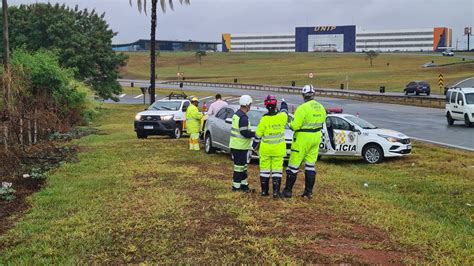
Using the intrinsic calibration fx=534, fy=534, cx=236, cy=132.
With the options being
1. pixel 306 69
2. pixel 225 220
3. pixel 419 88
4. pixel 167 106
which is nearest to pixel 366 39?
pixel 306 69

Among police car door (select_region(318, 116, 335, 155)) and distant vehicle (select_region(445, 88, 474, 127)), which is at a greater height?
distant vehicle (select_region(445, 88, 474, 127))

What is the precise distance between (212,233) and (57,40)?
36.8 metres

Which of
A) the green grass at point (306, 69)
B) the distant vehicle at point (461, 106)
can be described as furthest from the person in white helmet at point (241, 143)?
the green grass at point (306, 69)

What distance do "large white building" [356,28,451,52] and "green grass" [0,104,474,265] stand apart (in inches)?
7068

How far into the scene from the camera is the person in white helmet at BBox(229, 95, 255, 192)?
9039mm

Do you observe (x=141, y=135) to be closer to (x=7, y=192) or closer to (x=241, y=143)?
(x=7, y=192)

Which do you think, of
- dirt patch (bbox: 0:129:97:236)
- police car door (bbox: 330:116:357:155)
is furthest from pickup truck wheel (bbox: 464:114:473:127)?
dirt patch (bbox: 0:129:97:236)

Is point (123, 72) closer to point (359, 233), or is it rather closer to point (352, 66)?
point (352, 66)

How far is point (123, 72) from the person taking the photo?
11512 centimetres

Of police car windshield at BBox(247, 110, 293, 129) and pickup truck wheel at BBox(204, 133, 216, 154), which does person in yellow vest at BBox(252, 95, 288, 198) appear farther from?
pickup truck wheel at BBox(204, 133, 216, 154)

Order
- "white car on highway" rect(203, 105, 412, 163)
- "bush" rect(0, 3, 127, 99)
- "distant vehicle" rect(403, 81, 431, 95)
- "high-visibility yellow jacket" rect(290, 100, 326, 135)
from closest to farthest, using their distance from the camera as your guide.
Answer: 1. "high-visibility yellow jacket" rect(290, 100, 326, 135)
2. "white car on highway" rect(203, 105, 412, 163)
3. "bush" rect(0, 3, 127, 99)
4. "distant vehicle" rect(403, 81, 431, 95)

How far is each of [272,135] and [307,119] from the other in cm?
61

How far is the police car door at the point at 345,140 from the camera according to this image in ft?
47.8

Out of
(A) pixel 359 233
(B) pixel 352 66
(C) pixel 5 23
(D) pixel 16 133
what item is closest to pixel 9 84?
(D) pixel 16 133
